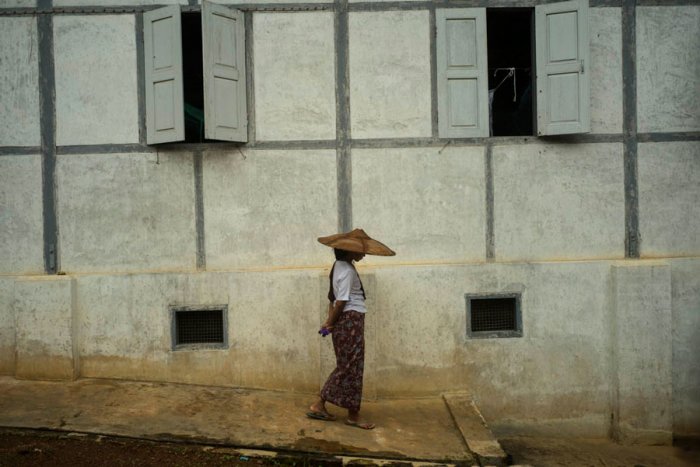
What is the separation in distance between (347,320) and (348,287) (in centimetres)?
29

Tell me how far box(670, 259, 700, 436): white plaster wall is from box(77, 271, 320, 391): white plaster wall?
12.6 ft

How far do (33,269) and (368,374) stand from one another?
11.9ft

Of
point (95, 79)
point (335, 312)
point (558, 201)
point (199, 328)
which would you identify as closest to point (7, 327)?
point (199, 328)

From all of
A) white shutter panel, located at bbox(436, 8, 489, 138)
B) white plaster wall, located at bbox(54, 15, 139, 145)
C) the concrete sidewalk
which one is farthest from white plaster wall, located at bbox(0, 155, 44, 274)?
white shutter panel, located at bbox(436, 8, 489, 138)

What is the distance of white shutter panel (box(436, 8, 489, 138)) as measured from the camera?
19.1ft

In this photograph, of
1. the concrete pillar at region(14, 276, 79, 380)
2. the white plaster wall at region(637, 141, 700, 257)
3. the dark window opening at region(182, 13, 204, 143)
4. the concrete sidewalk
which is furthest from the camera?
the dark window opening at region(182, 13, 204, 143)

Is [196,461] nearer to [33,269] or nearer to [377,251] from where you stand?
[377,251]

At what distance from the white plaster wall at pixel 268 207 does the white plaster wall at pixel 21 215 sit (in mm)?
1735

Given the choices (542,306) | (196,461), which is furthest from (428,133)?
(196,461)

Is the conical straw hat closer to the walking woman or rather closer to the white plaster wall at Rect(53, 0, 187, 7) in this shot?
the walking woman

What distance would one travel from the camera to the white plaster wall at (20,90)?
5.71m

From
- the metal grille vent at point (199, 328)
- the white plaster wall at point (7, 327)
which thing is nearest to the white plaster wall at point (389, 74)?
the metal grille vent at point (199, 328)

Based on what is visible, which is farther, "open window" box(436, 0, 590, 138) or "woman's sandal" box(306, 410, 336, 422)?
"open window" box(436, 0, 590, 138)

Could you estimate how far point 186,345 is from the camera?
5766 mm
